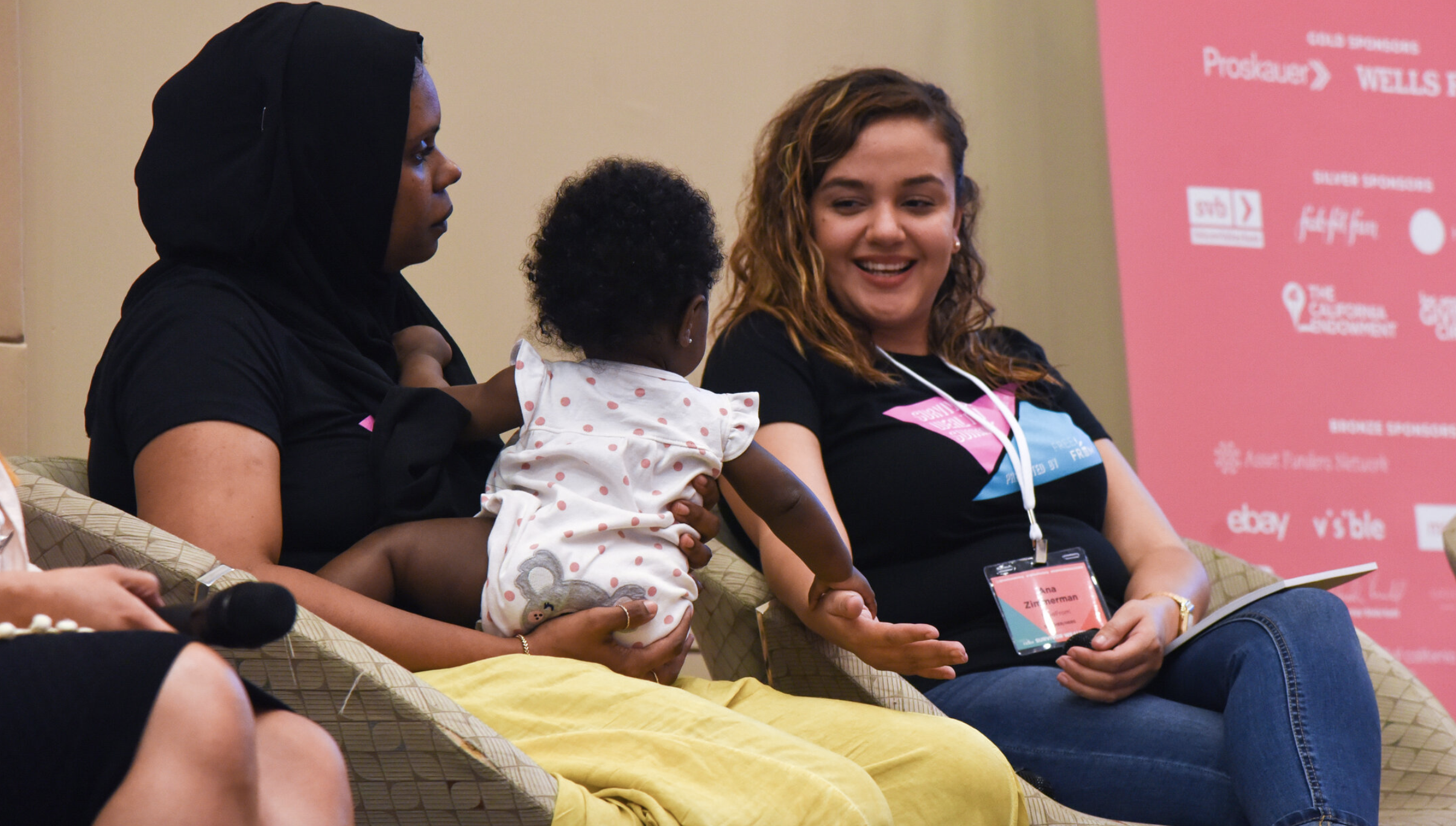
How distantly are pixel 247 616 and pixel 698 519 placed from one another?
0.84 metres

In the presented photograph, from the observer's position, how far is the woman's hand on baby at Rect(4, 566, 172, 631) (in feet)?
3.06

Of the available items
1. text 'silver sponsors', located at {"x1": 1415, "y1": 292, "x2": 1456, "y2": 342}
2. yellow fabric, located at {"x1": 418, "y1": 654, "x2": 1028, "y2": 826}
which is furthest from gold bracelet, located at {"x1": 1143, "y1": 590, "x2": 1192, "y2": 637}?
text 'silver sponsors', located at {"x1": 1415, "y1": 292, "x2": 1456, "y2": 342}

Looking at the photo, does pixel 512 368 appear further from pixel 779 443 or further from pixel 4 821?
pixel 4 821

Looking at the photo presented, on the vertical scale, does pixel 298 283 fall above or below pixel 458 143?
below

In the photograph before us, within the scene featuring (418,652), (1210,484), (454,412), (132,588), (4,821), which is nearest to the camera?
(4,821)

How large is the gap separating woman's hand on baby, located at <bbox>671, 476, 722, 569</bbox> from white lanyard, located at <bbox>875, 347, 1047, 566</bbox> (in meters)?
0.60

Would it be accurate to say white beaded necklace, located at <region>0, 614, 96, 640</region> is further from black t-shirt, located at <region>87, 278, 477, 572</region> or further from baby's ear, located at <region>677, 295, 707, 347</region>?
baby's ear, located at <region>677, 295, 707, 347</region>

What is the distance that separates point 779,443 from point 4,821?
1.35 meters

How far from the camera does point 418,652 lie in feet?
4.89

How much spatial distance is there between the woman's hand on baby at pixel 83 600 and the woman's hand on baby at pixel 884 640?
96 cm

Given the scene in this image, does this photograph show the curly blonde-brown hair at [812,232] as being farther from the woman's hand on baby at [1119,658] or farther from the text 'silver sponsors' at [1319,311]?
the text 'silver sponsors' at [1319,311]

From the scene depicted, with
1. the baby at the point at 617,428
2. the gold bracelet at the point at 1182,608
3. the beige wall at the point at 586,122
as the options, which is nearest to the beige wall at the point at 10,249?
the beige wall at the point at 586,122

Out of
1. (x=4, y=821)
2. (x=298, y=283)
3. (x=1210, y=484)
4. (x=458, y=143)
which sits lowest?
(x=1210, y=484)

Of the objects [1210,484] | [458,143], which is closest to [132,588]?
[458,143]
